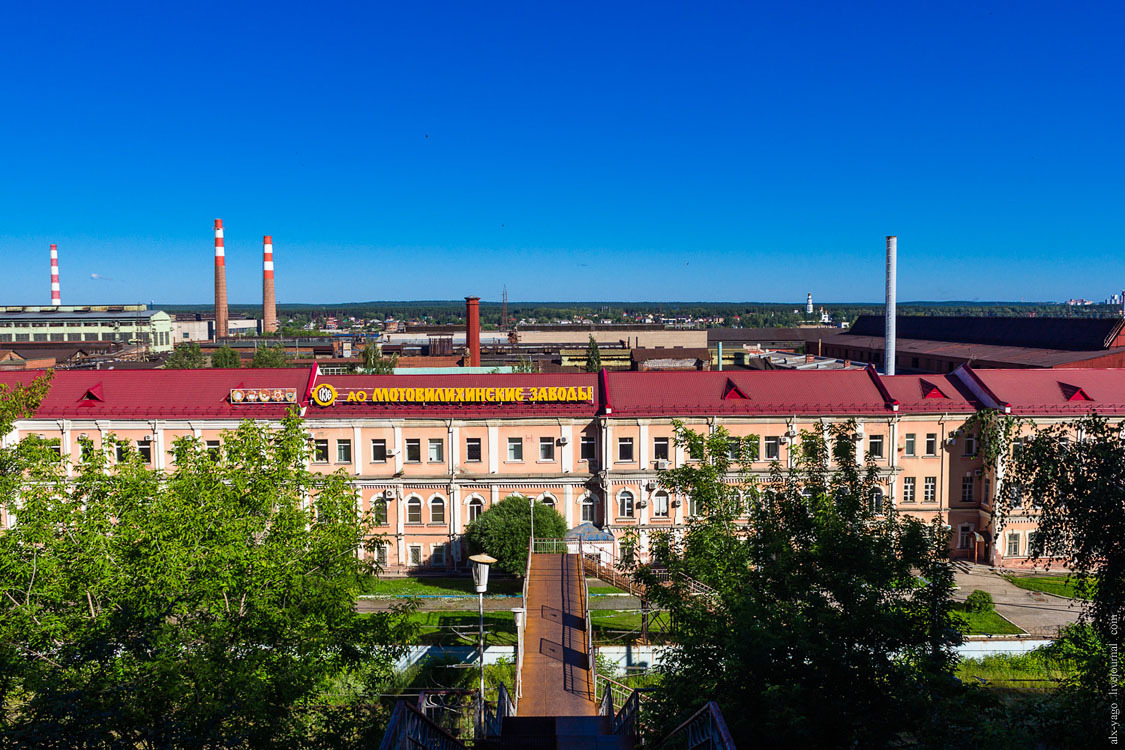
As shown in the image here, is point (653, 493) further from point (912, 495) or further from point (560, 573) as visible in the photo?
point (912, 495)

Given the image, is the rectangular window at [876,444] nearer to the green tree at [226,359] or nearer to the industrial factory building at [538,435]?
the industrial factory building at [538,435]

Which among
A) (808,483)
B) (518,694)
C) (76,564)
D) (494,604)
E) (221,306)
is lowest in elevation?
(494,604)

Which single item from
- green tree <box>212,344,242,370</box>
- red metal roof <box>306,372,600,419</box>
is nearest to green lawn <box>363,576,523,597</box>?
red metal roof <box>306,372,600,419</box>

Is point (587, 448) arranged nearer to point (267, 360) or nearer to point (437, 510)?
point (437, 510)

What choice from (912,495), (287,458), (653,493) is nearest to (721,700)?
(287,458)

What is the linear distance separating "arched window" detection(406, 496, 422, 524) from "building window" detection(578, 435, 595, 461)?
8.86 m

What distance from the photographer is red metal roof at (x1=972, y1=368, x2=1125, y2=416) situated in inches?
1724

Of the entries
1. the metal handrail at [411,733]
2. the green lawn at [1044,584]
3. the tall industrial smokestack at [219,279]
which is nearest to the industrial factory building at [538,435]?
the green lawn at [1044,584]

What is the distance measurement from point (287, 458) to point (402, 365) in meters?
74.5

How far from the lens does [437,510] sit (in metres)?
43.3

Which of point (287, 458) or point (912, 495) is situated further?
point (912, 495)

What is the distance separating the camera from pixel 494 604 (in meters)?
39.0

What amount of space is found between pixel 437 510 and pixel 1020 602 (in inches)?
1137

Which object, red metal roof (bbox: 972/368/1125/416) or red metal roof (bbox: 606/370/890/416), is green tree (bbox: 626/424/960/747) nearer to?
red metal roof (bbox: 606/370/890/416)
